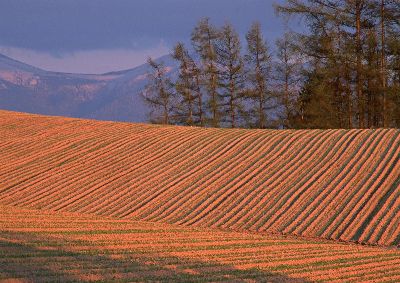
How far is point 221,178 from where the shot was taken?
25.5m

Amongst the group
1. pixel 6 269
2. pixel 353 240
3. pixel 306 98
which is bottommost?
pixel 353 240

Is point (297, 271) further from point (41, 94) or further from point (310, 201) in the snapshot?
point (41, 94)

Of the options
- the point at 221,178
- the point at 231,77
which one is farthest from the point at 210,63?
the point at 221,178

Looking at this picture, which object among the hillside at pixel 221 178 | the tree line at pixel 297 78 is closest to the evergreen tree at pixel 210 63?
the tree line at pixel 297 78

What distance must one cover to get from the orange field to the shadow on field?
0.04 metres

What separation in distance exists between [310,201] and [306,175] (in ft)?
9.56

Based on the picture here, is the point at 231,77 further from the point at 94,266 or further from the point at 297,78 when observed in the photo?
the point at 94,266

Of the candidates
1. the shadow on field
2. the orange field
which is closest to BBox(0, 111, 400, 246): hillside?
the orange field

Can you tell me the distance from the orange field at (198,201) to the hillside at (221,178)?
0.06m

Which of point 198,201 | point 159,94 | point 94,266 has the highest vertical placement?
point 159,94

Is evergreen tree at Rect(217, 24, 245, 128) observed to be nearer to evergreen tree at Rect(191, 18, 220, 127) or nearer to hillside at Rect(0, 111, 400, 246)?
evergreen tree at Rect(191, 18, 220, 127)

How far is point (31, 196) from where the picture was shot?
952 inches

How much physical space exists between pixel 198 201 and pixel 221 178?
261cm

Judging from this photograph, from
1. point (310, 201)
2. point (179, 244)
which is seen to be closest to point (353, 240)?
point (310, 201)
